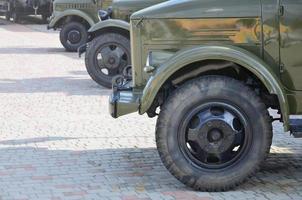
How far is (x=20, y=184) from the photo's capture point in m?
5.86

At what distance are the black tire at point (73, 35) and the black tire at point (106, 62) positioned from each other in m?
5.57

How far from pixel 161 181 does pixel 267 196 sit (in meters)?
0.97

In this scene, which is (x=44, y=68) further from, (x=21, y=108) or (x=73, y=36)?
(x=21, y=108)

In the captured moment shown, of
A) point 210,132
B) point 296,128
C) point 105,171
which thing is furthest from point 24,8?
point 296,128

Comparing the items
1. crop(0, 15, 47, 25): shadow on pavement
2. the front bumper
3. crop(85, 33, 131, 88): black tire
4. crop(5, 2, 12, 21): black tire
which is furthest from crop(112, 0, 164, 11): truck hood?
crop(5, 2, 12, 21): black tire

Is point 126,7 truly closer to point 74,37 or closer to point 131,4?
point 131,4

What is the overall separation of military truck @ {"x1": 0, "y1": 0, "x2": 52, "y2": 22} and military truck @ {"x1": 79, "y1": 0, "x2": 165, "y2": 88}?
15.7 m

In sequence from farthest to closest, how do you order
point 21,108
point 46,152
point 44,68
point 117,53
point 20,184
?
point 44,68, point 117,53, point 21,108, point 46,152, point 20,184

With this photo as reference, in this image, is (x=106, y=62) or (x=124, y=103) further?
(x=106, y=62)

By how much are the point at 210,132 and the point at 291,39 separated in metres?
1.00

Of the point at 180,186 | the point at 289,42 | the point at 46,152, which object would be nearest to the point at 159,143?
the point at 180,186

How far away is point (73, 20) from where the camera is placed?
57.5ft

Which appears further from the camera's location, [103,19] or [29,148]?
[103,19]

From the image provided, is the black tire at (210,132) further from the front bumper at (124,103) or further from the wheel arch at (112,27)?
the wheel arch at (112,27)
